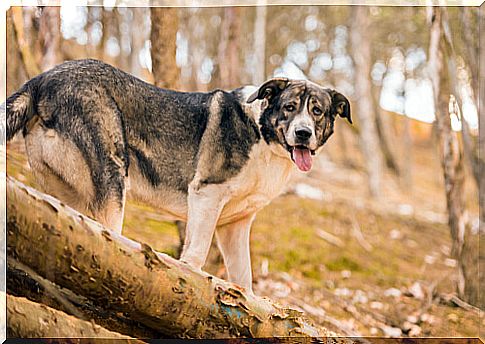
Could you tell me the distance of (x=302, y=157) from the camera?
4.04 m

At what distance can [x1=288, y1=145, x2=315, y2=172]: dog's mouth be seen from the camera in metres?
4.03

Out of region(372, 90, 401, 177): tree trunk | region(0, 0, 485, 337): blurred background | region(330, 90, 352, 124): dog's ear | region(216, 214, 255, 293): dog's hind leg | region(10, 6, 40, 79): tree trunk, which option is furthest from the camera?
region(372, 90, 401, 177): tree trunk

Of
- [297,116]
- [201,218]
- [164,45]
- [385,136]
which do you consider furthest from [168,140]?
[385,136]

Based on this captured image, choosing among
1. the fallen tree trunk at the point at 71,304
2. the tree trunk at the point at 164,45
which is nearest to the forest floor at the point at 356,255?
the fallen tree trunk at the point at 71,304

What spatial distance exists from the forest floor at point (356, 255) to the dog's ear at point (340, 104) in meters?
1.32

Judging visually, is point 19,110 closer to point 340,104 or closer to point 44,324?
point 44,324

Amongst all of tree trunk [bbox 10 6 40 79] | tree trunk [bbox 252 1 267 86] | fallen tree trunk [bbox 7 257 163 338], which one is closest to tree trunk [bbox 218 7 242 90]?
tree trunk [bbox 252 1 267 86]

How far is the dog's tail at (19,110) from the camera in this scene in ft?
12.8

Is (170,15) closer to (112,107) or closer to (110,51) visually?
(112,107)

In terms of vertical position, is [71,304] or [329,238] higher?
[71,304]

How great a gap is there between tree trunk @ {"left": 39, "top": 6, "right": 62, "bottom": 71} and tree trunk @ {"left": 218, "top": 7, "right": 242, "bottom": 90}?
124cm

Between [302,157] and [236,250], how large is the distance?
2.66 ft

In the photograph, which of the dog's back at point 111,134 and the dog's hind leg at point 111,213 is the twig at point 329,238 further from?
the dog's hind leg at point 111,213

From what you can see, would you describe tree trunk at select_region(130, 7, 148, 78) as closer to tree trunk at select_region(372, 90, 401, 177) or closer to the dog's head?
the dog's head
